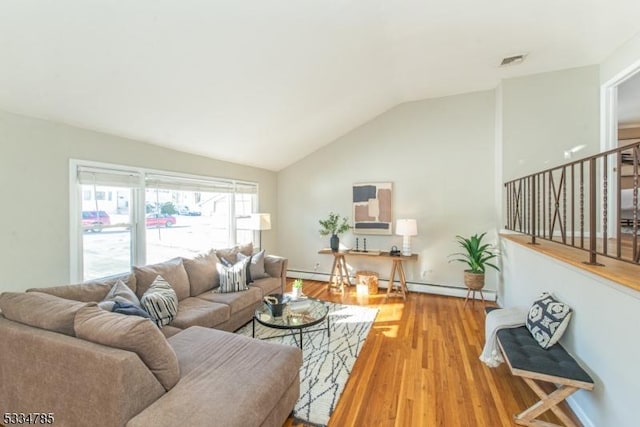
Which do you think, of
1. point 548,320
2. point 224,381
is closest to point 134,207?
point 224,381

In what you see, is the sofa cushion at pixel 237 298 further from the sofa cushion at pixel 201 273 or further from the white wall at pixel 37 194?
the white wall at pixel 37 194

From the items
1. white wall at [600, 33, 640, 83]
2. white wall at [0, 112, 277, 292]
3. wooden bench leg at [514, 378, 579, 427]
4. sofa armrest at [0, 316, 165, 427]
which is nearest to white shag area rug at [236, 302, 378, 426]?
sofa armrest at [0, 316, 165, 427]

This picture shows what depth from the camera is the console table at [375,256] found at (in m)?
4.43

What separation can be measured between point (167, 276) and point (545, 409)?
335 cm

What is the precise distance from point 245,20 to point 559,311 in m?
3.19

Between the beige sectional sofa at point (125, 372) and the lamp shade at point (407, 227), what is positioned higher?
the lamp shade at point (407, 227)

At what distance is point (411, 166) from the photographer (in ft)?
15.5

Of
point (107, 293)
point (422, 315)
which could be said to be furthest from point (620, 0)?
point (107, 293)

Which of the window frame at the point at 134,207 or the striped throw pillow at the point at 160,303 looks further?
the window frame at the point at 134,207

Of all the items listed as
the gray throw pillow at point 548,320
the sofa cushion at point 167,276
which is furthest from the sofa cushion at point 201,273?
the gray throw pillow at point 548,320

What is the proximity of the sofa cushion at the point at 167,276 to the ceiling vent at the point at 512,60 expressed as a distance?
4511 mm

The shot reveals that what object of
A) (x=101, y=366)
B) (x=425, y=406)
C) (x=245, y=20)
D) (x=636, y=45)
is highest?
(x=636, y=45)

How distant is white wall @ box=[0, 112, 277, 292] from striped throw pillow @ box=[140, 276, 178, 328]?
2.55ft

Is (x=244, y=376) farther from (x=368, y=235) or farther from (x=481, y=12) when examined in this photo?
(x=368, y=235)
